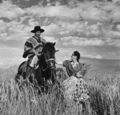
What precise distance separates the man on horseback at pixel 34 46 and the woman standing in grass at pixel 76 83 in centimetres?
87

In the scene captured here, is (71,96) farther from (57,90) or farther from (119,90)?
(119,90)

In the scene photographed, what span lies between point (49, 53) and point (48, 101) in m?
2.05

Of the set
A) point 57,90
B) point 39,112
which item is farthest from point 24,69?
point 39,112

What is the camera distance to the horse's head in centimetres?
754

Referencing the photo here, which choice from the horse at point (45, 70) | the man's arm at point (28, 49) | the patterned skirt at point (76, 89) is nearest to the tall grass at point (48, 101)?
the patterned skirt at point (76, 89)

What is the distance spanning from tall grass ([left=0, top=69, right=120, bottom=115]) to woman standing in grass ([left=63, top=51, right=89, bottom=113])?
0.29 metres

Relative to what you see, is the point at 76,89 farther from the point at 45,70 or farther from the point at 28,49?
the point at 28,49

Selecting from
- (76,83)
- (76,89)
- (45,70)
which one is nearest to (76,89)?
(76,89)

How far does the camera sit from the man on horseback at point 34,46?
8192 mm

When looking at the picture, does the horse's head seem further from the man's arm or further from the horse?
the man's arm

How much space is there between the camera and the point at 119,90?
27.0 ft

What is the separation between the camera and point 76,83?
7.73m

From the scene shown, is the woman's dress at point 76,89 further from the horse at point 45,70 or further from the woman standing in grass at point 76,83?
the horse at point 45,70

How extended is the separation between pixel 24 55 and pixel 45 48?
4.29 ft
